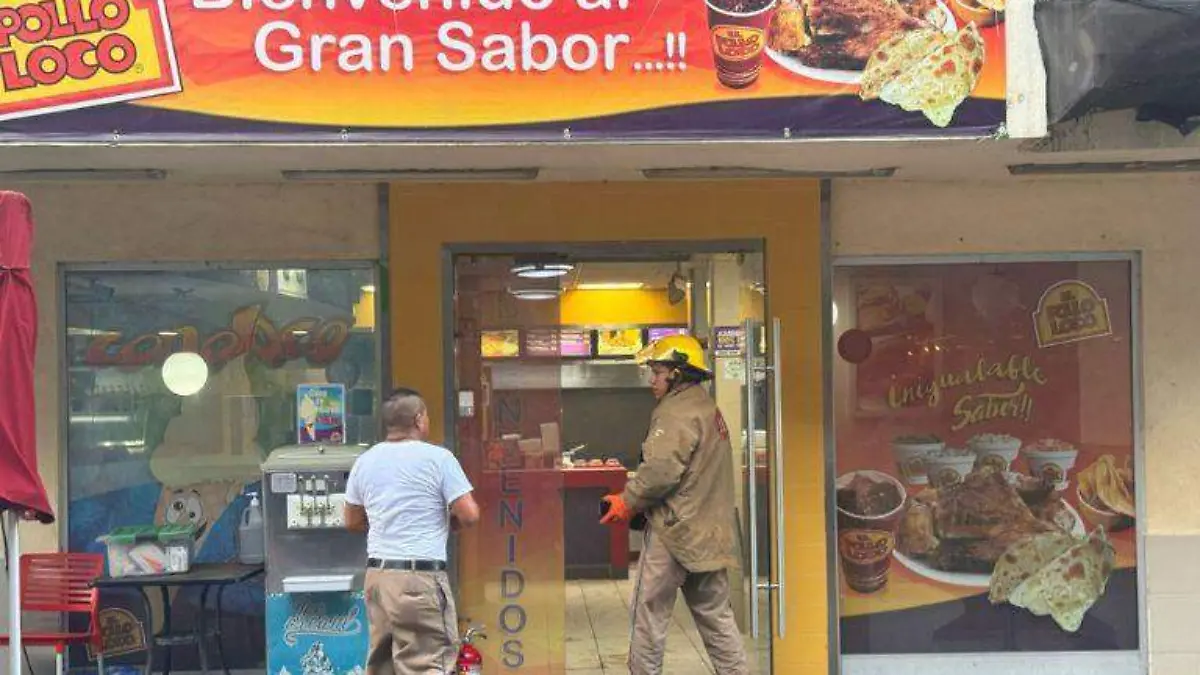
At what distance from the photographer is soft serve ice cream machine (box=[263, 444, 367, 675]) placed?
550 centimetres

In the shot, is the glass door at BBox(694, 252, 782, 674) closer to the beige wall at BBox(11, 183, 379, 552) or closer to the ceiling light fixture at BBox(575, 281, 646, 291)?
the beige wall at BBox(11, 183, 379, 552)

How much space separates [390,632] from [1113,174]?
4.59 metres

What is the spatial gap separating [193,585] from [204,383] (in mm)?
1128

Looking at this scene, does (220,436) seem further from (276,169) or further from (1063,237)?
(1063,237)

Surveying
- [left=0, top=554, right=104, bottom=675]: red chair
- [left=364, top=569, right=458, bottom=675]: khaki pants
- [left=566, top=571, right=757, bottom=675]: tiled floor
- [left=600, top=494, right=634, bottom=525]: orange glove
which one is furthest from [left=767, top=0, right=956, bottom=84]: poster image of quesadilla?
[left=0, top=554, right=104, bottom=675]: red chair

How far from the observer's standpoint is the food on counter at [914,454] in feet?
22.1

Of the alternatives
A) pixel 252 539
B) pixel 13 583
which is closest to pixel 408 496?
pixel 13 583

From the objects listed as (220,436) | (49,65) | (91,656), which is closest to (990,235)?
(220,436)

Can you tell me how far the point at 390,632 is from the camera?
5000mm

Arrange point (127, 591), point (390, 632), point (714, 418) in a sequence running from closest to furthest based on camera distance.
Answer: point (390, 632), point (714, 418), point (127, 591)

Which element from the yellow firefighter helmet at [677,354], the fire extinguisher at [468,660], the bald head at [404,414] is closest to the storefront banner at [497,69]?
the bald head at [404,414]

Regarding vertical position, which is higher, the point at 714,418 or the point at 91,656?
the point at 714,418

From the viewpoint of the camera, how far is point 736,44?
5.24 metres

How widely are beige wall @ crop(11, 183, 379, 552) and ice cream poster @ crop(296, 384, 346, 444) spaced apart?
29.5 inches
